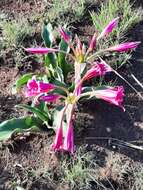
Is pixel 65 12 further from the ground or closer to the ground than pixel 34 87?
further from the ground

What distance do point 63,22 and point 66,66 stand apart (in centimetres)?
54

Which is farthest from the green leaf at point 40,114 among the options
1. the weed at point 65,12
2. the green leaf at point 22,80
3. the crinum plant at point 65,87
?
the weed at point 65,12

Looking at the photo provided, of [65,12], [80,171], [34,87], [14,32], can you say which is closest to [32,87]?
[34,87]

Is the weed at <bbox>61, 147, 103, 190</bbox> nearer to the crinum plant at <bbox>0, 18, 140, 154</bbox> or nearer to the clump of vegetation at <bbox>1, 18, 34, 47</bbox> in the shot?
the crinum plant at <bbox>0, 18, 140, 154</bbox>

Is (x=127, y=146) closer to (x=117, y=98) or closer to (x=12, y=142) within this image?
(x=117, y=98)

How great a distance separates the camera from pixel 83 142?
2.58m

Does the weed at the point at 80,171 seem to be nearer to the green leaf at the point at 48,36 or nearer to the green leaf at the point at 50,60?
the green leaf at the point at 50,60

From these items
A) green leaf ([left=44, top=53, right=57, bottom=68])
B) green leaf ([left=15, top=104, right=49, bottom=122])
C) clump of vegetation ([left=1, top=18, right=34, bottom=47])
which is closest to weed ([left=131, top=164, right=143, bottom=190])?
green leaf ([left=15, top=104, right=49, bottom=122])

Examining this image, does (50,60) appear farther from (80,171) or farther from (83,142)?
(80,171)

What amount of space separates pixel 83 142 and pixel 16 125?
427 mm

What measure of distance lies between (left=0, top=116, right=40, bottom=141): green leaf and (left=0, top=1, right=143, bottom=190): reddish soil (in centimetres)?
13

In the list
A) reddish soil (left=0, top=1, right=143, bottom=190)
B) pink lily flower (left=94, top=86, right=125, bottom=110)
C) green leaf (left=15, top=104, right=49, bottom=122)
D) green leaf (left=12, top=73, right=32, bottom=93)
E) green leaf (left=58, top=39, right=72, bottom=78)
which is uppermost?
green leaf (left=58, top=39, right=72, bottom=78)

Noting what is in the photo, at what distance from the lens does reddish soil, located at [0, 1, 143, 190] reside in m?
2.46

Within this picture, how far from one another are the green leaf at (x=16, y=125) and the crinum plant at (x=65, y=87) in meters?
0.05
